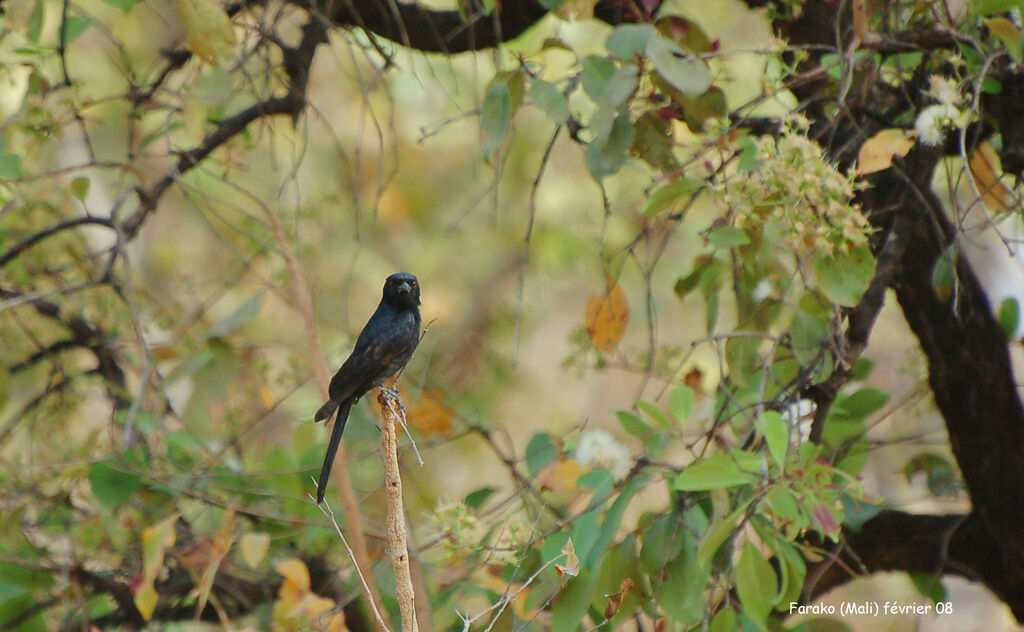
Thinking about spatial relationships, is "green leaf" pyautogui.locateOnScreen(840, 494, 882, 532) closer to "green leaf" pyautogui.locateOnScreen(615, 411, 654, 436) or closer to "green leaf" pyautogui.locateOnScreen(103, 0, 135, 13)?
"green leaf" pyautogui.locateOnScreen(615, 411, 654, 436)

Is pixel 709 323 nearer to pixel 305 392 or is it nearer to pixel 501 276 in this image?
pixel 305 392

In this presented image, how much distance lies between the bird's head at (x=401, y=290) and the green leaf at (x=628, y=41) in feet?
2.81

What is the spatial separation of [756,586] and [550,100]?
1099 mm

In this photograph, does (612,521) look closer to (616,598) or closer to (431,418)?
(616,598)

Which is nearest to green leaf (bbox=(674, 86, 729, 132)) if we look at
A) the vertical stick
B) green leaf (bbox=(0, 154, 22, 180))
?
the vertical stick

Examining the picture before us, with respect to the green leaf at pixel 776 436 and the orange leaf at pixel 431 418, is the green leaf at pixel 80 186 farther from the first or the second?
the green leaf at pixel 776 436

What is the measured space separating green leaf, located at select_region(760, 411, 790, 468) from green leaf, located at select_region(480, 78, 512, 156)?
2.67 ft

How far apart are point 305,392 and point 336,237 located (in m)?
1.28

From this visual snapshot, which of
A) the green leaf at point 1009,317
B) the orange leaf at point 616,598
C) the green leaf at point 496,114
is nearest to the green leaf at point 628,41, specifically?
the green leaf at point 496,114

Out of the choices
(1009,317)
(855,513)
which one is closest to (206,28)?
(855,513)

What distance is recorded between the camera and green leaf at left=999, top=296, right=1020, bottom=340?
287 centimetres

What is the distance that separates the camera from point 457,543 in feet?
7.45

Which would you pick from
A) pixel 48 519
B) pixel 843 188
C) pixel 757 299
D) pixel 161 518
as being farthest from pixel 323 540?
pixel 843 188

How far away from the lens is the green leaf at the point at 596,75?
224cm
